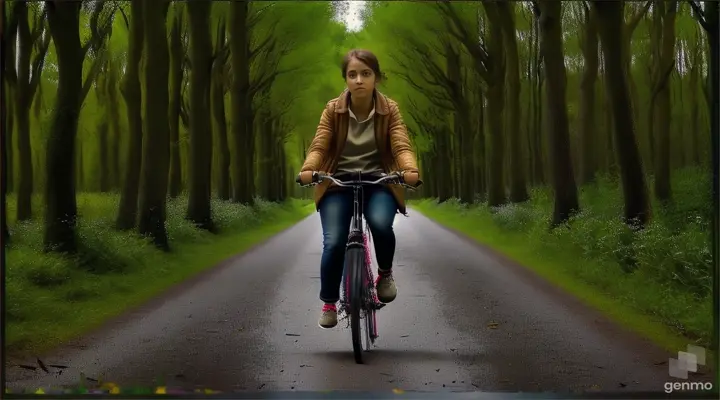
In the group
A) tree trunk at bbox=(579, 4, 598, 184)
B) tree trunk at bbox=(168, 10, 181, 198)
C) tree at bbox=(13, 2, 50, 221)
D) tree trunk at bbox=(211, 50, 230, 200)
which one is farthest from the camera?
tree trunk at bbox=(211, 50, 230, 200)

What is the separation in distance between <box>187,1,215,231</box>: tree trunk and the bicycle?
9.50 m

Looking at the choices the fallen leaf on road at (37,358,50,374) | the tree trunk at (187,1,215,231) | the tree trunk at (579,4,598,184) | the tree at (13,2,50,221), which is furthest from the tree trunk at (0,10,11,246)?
the tree trunk at (579,4,598,184)

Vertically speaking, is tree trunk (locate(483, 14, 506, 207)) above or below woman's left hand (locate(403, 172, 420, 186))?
above

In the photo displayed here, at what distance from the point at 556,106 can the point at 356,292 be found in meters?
10.7

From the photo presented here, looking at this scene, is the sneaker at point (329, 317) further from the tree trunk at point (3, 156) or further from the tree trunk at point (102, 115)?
the tree trunk at point (102, 115)

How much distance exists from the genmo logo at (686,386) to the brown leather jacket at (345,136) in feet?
6.52

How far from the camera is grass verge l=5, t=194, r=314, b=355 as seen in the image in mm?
5098

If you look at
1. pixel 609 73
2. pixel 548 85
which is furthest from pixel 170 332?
pixel 548 85

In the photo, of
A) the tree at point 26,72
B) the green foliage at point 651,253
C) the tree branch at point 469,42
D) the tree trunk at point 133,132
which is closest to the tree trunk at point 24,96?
the tree at point 26,72

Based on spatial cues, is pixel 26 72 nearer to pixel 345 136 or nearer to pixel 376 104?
pixel 345 136

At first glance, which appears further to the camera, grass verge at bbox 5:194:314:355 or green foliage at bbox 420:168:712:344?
green foliage at bbox 420:168:712:344

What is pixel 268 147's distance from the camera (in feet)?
119

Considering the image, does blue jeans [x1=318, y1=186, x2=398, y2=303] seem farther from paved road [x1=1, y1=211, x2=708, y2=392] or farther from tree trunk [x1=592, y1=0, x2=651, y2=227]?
tree trunk [x1=592, y1=0, x2=651, y2=227]

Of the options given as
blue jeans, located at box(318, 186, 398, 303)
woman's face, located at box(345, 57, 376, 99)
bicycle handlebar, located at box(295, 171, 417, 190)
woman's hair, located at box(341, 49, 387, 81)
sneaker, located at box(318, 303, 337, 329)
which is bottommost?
sneaker, located at box(318, 303, 337, 329)
